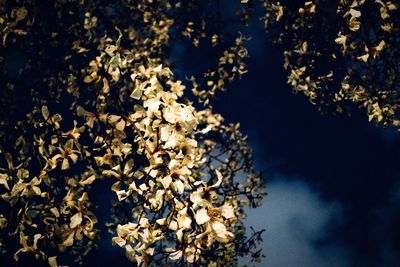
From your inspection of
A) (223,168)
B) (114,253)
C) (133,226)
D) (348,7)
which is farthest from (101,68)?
(114,253)

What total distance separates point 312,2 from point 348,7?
2.12ft

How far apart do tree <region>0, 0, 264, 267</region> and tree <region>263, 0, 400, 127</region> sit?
49.5 inches

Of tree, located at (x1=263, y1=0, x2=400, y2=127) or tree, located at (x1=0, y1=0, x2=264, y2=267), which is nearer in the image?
tree, located at (x1=0, y1=0, x2=264, y2=267)

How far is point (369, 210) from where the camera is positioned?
8883mm

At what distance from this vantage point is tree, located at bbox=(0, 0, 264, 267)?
6.86ft

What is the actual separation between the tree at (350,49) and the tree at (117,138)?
1257 mm

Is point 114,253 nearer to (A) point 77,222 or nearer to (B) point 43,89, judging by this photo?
(B) point 43,89

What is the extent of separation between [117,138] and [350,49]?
3090 mm

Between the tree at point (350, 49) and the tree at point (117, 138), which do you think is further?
the tree at point (350, 49)

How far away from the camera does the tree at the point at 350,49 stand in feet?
11.7

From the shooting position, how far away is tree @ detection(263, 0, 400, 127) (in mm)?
3564

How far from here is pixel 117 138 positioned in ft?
8.33

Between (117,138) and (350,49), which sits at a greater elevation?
(350,49)

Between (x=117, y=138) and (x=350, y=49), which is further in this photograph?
(x=350, y=49)
